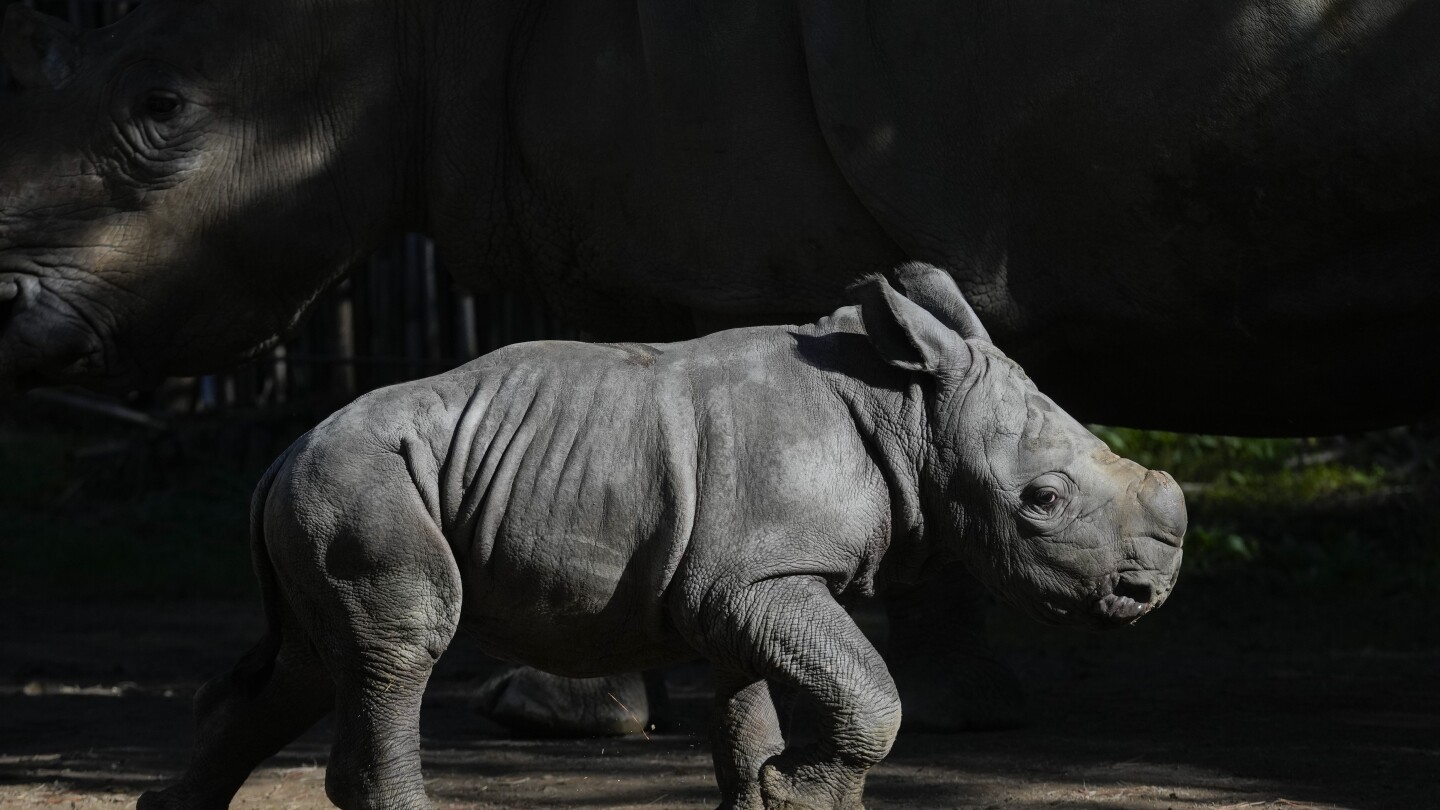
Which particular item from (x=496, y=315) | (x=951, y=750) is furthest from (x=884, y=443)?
(x=496, y=315)

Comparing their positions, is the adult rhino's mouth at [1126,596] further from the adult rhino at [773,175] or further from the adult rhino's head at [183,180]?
the adult rhino's head at [183,180]

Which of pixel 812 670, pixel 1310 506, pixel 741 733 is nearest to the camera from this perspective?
pixel 812 670

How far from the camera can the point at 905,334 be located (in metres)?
3.19

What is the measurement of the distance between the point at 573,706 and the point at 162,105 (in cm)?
187

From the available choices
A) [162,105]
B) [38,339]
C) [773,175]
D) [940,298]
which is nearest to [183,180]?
[162,105]

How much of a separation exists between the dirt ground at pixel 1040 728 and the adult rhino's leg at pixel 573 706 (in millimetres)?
77

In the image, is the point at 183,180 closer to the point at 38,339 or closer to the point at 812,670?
the point at 38,339

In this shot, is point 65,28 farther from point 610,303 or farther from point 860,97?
point 860,97

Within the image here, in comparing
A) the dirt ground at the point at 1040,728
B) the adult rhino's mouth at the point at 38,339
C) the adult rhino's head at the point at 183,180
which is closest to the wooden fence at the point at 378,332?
the dirt ground at the point at 1040,728

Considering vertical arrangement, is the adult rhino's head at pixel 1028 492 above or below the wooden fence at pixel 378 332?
below

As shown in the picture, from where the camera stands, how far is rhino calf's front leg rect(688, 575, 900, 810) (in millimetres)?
2982

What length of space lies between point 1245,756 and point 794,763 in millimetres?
1712

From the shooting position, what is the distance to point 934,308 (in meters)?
3.38

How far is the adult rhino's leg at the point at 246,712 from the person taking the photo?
3.37m
